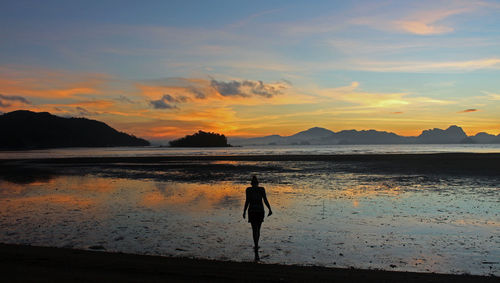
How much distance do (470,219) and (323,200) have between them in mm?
8106

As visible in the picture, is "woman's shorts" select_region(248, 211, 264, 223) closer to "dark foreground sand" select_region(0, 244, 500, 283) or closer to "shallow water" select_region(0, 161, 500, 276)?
"shallow water" select_region(0, 161, 500, 276)

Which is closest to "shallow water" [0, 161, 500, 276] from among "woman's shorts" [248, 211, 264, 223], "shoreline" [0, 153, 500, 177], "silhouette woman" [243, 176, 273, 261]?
"silhouette woman" [243, 176, 273, 261]

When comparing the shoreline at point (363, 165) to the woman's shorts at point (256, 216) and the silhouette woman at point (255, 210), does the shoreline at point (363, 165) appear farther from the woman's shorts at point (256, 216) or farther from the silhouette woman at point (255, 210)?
the woman's shorts at point (256, 216)

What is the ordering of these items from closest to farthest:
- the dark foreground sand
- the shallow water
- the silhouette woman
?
the dark foreground sand < the shallow water < the silhouette woman

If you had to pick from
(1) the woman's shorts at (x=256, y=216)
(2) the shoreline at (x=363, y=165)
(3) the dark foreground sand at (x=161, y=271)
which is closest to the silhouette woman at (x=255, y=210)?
(1) the woman's shorts at (x=256, y=216)

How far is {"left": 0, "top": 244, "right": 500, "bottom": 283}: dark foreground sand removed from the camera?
345 inches

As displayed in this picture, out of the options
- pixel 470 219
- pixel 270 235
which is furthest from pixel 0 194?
pixel 470 219

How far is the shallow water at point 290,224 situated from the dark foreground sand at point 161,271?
110 cm

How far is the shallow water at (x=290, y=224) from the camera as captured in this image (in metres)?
12.0

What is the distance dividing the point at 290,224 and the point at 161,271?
8138 mm

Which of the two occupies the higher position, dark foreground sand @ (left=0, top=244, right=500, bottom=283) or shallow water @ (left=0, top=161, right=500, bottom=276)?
dark foreground sand @ (left=0, top=244, right=500, bottom=283)

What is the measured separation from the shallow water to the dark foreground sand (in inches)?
43.3

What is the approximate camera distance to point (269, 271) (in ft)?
31.5

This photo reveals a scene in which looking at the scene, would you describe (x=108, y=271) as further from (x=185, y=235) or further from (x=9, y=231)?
(x=9, y=231)
